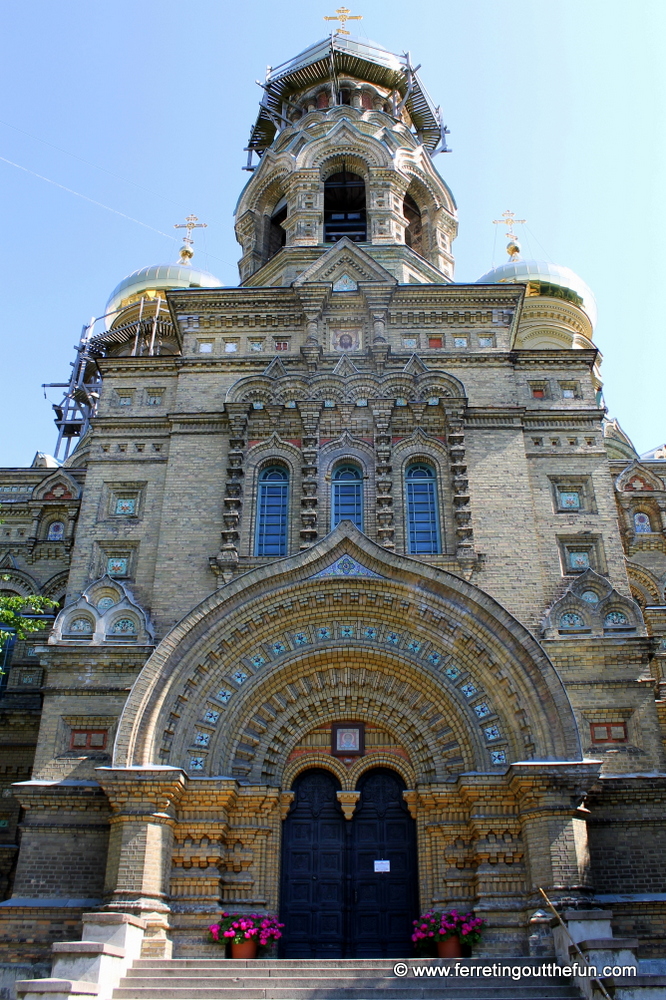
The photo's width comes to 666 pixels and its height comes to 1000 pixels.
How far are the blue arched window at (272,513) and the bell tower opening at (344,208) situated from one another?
306 inches

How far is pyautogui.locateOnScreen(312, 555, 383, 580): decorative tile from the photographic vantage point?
1523 cm

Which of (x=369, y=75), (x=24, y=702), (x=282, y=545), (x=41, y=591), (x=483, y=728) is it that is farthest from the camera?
(x=369, y=75)

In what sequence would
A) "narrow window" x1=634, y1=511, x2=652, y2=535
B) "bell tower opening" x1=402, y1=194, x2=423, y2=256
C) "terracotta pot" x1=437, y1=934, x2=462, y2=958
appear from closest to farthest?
"terracotta pot" x1=437, y1=934, x2=462, y2=958 < "narrow window" x1=634, y1=511, x2=652, y2=535 < "bell tower opening" x1=402, y1=194, x2=423, y2=256

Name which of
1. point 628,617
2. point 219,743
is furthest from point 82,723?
point 628,617

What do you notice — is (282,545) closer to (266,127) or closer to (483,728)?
(483,728)

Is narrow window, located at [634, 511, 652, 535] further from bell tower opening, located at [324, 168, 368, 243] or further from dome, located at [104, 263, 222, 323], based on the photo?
dome, located at [104, 263, 222, 323]

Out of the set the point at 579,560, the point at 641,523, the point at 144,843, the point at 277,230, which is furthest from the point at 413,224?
the point at 144,843

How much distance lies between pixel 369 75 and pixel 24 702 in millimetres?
19569

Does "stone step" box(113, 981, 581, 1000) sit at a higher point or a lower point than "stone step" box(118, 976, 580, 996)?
lower

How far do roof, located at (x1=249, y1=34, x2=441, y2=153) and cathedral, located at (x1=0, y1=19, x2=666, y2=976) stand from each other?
8271 mm

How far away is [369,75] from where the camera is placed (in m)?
26.2

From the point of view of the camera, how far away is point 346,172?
76.8ft

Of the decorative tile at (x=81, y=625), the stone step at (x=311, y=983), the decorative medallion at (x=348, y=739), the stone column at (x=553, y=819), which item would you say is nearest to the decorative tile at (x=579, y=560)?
the stone column at (x=553, y=819)

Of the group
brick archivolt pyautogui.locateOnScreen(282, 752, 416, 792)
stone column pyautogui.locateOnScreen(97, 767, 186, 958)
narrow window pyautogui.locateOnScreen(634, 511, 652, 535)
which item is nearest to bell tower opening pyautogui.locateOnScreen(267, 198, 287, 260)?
narrow window pyautogui.locateOnScreen(634, 511, 652, 535)
